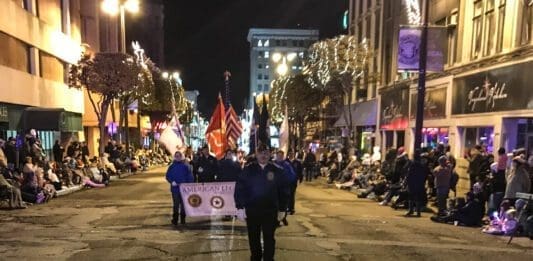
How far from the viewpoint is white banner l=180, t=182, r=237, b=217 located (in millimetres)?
11188

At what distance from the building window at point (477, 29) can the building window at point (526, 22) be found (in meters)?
3.16

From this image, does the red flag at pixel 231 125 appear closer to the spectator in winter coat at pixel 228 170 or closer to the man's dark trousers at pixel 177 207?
the spectator in winter coat at pixel 228 170

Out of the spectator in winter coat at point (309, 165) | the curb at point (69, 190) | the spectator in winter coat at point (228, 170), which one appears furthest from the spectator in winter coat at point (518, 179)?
the spectator in winter coat at point (309, 165)

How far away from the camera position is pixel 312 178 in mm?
27578

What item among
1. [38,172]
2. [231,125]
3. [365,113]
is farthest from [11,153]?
[365,113]

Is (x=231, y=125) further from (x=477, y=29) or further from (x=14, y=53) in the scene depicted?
(x=14, y=53)

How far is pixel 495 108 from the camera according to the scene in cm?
1819

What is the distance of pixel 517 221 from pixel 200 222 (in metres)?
6.83

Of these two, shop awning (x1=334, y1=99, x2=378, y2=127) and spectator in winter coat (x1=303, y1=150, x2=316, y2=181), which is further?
shop awning (x1=334, y1=99, x2=378, y2=127)

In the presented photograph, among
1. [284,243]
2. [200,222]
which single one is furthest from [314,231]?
[200,222]

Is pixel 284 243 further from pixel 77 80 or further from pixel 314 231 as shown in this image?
pixel 77 80

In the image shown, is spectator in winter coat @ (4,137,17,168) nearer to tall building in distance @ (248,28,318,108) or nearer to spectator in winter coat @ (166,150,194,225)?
spectator in winter coat @ (166,150,194,225)

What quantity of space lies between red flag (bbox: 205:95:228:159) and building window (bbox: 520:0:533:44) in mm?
10327

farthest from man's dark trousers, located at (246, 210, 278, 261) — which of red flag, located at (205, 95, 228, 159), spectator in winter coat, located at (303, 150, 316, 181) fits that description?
spectator in winter coat, located at (303, 150, 316, 181)
